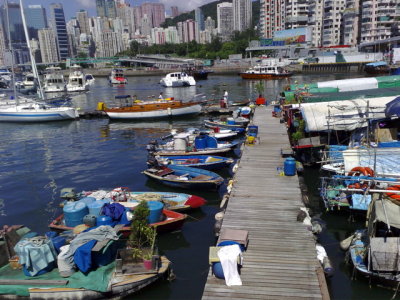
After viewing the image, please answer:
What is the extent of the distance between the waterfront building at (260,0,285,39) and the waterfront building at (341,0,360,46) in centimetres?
4398

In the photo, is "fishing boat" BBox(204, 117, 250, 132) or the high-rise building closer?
"fishing boat" BBox(204, 117, 250, 132)

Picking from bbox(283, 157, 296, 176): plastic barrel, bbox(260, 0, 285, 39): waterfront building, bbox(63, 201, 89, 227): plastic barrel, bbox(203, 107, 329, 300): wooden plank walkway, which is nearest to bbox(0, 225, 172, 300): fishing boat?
bbox(203, 107, 329, 300): wooden plank walkway

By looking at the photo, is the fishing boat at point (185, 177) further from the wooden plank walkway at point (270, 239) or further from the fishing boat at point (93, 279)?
the fishing boat at point (93, 279)

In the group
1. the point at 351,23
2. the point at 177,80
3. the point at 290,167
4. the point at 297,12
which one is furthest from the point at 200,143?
the point at 297,12

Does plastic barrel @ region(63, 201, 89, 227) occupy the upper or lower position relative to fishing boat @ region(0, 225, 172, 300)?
upper

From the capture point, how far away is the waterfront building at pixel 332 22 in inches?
5678

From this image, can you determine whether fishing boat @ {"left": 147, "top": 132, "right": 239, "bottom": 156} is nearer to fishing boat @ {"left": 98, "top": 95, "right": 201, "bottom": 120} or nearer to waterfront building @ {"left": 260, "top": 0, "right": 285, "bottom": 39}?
fishing boat @ {"left": 98, "top": 95, "right": 201, "bottom": 120}

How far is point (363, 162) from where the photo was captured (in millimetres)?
17391

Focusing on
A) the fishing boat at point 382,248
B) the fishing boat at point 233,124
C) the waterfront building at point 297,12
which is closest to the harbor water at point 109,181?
the fishing boat at point 382,248

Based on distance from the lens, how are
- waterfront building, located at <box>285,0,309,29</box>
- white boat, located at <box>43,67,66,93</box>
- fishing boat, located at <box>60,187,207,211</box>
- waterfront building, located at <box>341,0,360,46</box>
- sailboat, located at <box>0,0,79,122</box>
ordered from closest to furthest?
fishing boat, located at <box>60,187,207,211</box>, sailboat, located at <box>0,0,79,122</box>, white boat, located at <box>43,67,66,93</box>, waterfront building, located at <box>341,0,360,46</box>, waterfront building, located at <box>285,0,309,29</box>

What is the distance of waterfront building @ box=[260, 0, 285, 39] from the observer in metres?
183

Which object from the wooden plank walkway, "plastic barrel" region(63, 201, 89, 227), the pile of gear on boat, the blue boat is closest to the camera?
the wooden plank walkway

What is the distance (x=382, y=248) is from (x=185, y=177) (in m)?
11.8

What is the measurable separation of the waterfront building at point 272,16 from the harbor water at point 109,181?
157m
